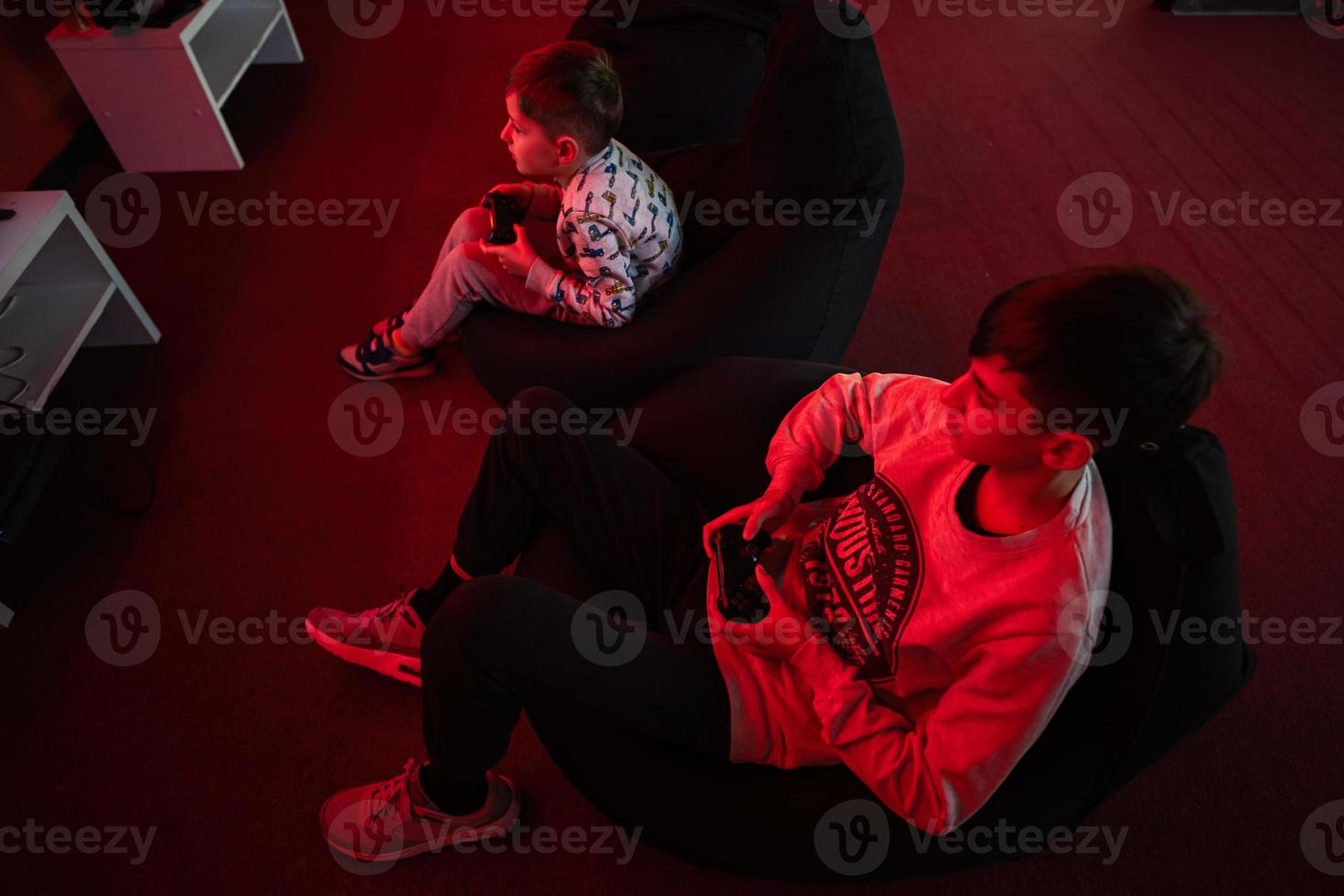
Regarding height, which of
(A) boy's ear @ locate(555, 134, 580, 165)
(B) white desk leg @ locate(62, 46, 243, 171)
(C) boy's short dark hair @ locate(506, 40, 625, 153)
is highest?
(C) boy's short dark hair @ locate(506, 40, 625, 153)

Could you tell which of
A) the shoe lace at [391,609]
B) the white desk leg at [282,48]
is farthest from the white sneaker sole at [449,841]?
the white desk leg at [282,48]

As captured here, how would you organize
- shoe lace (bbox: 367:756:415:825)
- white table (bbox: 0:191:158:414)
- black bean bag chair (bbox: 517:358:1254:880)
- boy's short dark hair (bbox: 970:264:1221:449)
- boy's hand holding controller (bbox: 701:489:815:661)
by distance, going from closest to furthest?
boy's short dark hair (bbox: 970:264:1221:449), black bean bag chair (bbox: 517:358:1254:880), boy's hand holding controller (bbox: 701:489:815:661), shoe lace (bbox: 367:756:415:825), white table (bbox: 0:191:158:414)

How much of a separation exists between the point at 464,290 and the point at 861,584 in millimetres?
1170

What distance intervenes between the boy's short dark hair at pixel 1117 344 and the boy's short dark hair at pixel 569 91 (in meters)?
0.98

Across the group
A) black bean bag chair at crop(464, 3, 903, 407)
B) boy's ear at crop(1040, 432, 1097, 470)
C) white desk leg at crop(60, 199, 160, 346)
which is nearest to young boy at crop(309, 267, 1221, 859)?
boy's ear at crop(1040, 432, 1097, 470)

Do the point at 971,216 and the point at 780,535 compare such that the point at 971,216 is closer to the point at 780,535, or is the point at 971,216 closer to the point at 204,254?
the point at 780,535

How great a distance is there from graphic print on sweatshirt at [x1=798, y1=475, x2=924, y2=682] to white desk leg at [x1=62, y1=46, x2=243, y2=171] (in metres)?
2.40

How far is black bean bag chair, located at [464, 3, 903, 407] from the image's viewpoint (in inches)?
61.7

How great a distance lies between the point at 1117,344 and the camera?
810 mm

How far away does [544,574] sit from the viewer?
4.57 ft

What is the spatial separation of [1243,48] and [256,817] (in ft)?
14.6

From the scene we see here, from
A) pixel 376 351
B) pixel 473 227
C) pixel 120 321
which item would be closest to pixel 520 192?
pixel 473 227

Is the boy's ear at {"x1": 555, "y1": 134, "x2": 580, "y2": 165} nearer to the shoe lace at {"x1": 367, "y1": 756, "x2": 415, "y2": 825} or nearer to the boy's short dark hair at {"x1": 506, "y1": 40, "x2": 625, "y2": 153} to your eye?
the boy's short dark hair at {"x1": 506, "y1": 40, "x2": 625, "y2": 153}

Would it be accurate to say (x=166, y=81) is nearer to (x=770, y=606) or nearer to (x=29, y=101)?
(x=29, y=101)
